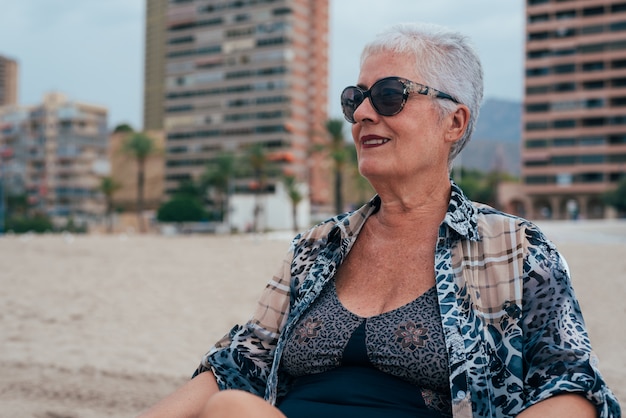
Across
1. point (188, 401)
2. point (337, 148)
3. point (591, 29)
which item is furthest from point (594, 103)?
point (188, 401)

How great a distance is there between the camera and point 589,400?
5.41ft

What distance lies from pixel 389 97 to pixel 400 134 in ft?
0.39

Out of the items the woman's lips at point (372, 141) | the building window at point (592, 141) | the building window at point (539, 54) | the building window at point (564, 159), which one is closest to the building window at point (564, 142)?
the building window at point (592, 141)

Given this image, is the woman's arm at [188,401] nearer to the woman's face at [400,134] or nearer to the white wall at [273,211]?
the woman's face at [400,134]

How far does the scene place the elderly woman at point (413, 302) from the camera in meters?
1.76

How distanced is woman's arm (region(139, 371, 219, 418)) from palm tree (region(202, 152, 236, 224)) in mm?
76398

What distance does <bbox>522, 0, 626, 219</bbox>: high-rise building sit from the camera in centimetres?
7919

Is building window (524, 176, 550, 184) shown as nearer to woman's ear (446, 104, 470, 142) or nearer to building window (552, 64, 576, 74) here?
building window (552, 64, 576, 74)

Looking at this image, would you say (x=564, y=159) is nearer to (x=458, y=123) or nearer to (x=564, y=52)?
(x=564, y=52)

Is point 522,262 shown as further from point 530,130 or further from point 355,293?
point 530,130

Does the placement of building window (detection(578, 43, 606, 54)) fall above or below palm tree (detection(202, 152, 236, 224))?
above

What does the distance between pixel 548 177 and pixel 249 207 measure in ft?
127

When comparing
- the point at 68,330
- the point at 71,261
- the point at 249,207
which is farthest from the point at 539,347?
the point at 249,207

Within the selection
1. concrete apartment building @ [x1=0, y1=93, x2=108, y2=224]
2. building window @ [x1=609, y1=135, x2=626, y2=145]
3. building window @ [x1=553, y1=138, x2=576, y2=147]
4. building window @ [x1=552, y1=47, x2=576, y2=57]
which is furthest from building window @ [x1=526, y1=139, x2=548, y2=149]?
concrete apartment building @ [x1=0, y1=93, x2=108, y2=224]
